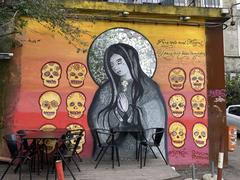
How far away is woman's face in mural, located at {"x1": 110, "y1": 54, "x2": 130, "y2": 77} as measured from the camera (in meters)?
11.2

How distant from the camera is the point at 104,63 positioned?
11.2 m

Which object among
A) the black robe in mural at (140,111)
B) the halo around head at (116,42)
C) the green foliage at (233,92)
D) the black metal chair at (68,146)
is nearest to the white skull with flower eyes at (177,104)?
the black robe in mural at (140,111)

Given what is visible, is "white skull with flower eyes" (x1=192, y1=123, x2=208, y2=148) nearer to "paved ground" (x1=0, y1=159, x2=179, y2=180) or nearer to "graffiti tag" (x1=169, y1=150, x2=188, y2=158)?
"graffiti tag" (x1=169, y1=150, x2=188, y2=158)

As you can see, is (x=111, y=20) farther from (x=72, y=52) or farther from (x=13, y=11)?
(x=13, y=11)

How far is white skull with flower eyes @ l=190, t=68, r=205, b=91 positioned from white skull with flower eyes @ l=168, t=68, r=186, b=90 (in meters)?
0.25

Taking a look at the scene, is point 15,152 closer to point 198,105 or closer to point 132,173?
point 132,173

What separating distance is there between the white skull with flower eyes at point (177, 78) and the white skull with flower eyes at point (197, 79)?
0.25 meters

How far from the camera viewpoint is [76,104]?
10.9 meters

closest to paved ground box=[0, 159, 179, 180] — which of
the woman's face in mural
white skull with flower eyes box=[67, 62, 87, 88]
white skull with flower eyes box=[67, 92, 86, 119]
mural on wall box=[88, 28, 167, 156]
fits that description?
mural on wall box=[88, 28, 167, 156]

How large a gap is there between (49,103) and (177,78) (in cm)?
340

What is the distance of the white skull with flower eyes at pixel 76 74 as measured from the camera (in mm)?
10875

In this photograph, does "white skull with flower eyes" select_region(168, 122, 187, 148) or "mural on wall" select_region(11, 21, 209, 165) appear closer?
"mural on wall" select_region(11, 21, 209, 165)

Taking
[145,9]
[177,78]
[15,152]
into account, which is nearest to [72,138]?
[15,152]

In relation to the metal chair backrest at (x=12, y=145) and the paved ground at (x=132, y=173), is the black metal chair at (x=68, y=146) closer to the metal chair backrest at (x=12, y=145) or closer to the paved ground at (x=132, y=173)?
the paved ground at (x=132, y=173)
